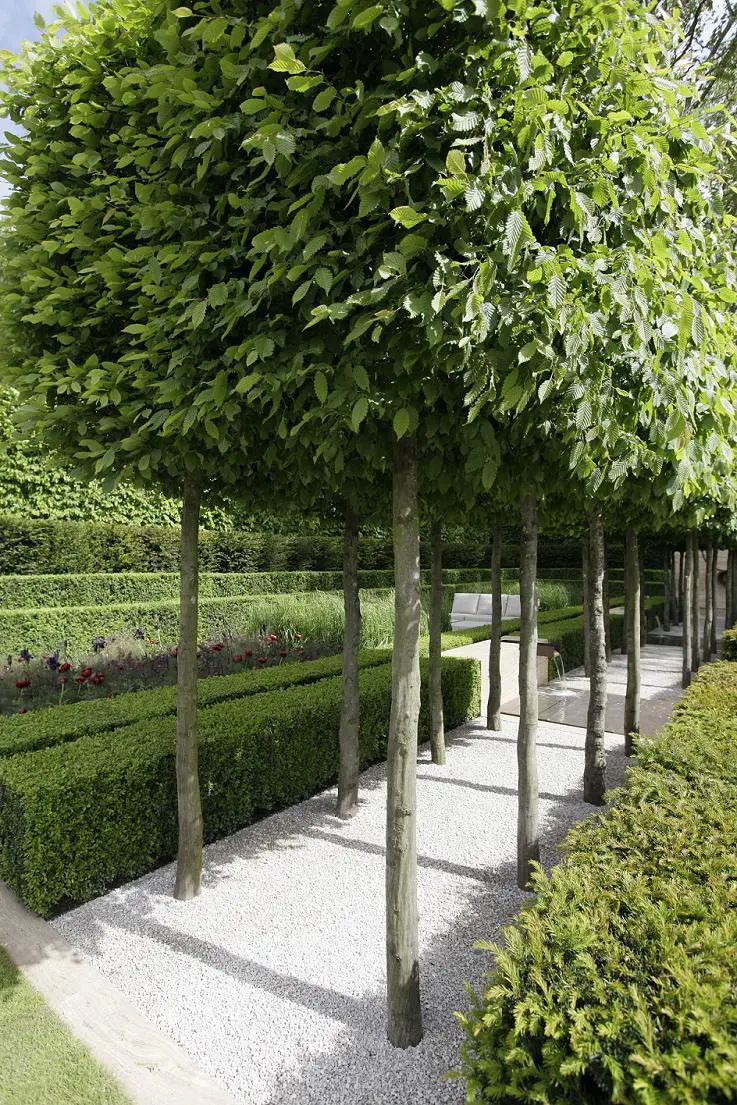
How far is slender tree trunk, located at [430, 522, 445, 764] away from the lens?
6250mm

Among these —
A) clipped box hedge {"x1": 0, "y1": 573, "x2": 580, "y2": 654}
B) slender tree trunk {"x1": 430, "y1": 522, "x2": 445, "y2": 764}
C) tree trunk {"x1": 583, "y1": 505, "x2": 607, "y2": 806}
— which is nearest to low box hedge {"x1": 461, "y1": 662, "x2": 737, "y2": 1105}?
tree trunk {"x1": 583, "y1": 505, "x2": 607, "y2": 806}

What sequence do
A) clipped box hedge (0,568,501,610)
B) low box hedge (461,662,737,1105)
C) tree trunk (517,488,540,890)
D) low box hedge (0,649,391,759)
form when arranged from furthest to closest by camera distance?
clipped box hedge (0,568,501,610), low box hedge (0,649,391,759), tree trunk (517,488,540,890), low box hedge (461,662,737,1105)

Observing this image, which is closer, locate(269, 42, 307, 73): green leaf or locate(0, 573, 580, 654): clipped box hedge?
locate(269, 42, 307, 73): green leaf

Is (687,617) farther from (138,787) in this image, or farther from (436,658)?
(138,787)

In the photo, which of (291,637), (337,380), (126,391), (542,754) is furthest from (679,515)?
(291,637)

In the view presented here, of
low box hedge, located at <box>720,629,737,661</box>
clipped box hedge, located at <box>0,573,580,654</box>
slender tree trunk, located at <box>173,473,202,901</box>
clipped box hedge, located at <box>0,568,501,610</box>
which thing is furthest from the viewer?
clipped box hedge, located at <box>0,568,501,610</box>

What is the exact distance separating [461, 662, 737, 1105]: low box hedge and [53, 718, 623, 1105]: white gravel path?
0.91 m

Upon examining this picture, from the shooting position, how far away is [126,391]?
3410mm

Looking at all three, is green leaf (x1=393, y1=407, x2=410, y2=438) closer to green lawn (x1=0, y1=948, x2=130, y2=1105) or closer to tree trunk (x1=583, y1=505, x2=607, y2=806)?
green lawn (x1=0, y1=948, x2=130, y2=1105)

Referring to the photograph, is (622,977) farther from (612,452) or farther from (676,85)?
(676,85)

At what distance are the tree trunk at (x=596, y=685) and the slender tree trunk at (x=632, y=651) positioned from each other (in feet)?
3.84

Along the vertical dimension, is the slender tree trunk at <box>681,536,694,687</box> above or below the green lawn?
above

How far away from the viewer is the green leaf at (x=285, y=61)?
6.77 ft

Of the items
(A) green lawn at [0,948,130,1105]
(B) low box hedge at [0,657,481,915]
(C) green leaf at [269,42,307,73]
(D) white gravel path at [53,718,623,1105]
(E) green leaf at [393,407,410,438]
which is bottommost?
(D) white gravel path at [53,718,623,1105]
